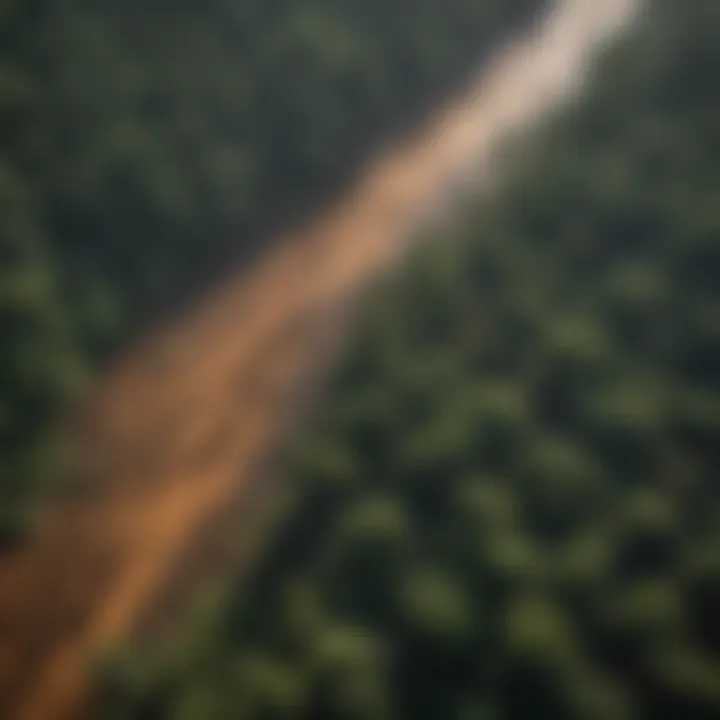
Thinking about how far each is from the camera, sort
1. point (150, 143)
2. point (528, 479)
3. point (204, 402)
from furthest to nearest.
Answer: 1. point (150, 143)
2. point (204, 402)
3. point (528, 479)

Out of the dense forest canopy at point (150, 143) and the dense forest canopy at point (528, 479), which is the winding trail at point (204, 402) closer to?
the dense forest canopy at point (150, 143)

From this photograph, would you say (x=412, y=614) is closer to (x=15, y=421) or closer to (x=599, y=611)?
(x=599, y=611)

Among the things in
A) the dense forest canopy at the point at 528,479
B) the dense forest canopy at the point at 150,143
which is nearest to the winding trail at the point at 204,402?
the dense forest canopy at the point at 150,143

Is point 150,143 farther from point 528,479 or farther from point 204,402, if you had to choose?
point 528,479

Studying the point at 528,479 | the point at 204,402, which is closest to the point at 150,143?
the point at 204,402

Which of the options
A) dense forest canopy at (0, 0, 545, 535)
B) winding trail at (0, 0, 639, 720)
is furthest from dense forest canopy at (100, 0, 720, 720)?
dense forest canopy at (0, 0, 545, 535)

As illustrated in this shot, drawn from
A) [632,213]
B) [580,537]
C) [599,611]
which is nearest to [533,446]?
[580,537]
